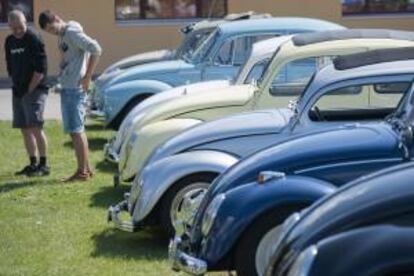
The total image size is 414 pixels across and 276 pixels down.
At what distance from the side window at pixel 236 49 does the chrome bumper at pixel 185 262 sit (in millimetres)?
6097

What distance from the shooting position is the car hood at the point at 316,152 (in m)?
5.69

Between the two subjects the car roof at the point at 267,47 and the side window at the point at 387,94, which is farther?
the car roof at the point at 267,47

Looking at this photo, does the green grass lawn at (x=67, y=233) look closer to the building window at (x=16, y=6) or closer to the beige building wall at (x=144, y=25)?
the beige building wall at (x=144, y=25)

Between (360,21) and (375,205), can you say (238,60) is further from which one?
(360,21)

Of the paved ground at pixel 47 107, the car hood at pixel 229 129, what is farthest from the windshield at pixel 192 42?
the car hood at pixel 229 129

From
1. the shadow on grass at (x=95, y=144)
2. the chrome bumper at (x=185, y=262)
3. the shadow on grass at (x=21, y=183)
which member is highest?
the chrome bumper at (x=185, y=262)

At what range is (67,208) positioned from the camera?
9.52m

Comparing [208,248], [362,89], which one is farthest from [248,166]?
[362,89]

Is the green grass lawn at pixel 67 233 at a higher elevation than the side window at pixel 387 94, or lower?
lower

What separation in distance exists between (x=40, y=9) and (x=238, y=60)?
12.4 m

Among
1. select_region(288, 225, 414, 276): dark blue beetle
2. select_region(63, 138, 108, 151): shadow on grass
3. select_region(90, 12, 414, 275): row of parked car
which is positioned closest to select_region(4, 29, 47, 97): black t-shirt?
select_region(90, 12, 414, 275): row of parked car

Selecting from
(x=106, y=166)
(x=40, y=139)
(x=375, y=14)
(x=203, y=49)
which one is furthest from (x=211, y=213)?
(x=375, y=14)

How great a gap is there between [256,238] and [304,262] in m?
2.17

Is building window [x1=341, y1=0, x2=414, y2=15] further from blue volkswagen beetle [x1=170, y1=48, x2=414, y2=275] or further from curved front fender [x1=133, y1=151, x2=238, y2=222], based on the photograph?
blue volkswagen beetle [x1=170, y1=48, x2=414, y2=275]
